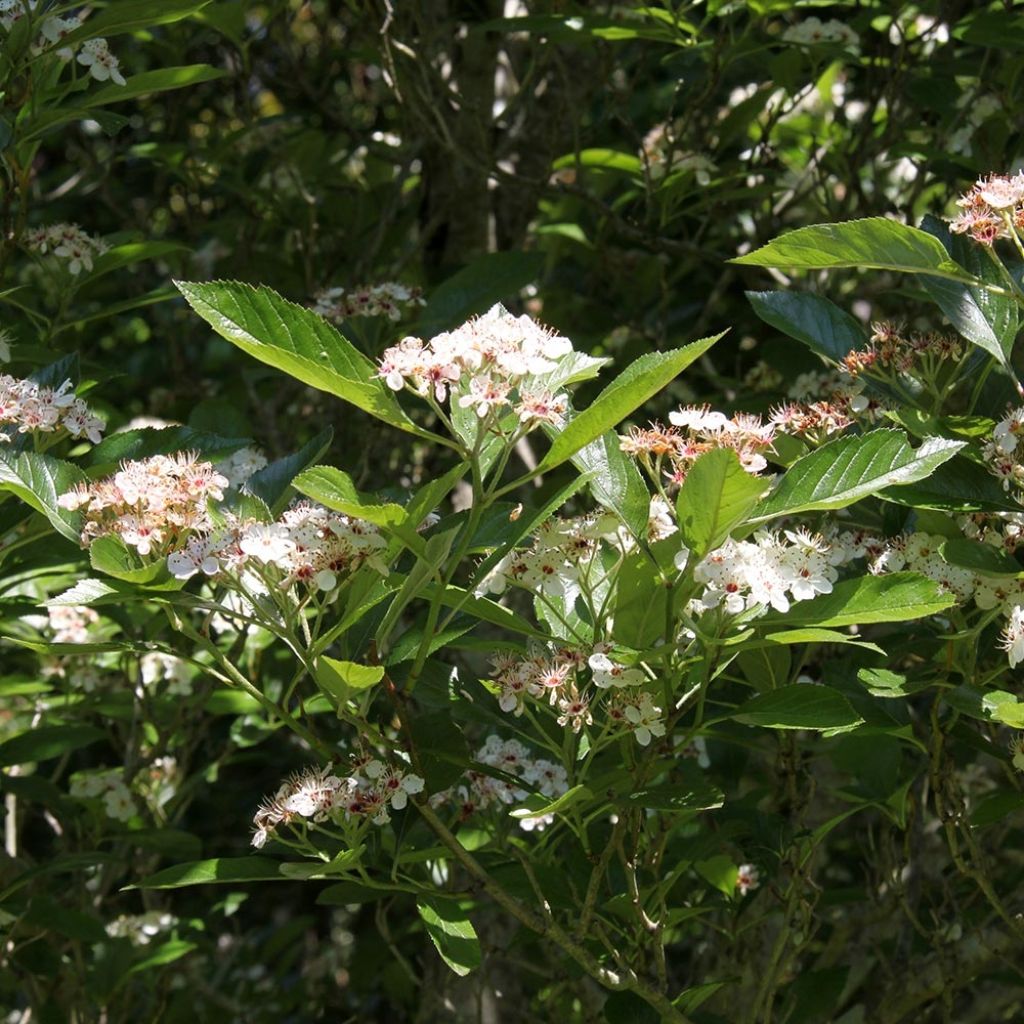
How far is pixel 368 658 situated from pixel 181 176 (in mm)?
1918

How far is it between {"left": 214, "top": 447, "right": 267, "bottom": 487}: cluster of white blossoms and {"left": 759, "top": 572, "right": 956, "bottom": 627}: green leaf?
34.8 inches

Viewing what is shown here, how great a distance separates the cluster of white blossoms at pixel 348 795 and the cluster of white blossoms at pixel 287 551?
0.70 ft

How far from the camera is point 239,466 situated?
2158 millimetres

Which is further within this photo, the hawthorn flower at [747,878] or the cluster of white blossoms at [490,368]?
the hawthorn flower at [747,878]

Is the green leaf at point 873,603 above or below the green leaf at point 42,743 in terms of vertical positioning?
above

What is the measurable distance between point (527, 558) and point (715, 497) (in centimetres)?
27

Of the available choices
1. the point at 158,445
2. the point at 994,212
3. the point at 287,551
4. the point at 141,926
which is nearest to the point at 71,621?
the point at 141,926

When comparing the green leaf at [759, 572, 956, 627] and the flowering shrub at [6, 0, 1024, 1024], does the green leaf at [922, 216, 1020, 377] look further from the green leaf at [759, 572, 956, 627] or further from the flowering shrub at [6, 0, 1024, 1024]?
the green leaf at [759, 572, 956, 627]

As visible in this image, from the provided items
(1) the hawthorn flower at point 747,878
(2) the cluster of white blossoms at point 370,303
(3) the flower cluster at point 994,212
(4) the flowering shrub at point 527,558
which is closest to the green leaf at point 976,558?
(4) the flowering shrub at point 527,558

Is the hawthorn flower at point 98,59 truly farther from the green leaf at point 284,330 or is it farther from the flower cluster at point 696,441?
the flower cluster at point 696,441

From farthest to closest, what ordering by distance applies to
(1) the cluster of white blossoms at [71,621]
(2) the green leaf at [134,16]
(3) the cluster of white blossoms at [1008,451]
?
1. (1) the cluster of white blossoms at [71,621]
2. (2) the green leaf at [134,16]
3. (3) the cluster of white blossoms at [1008,451]

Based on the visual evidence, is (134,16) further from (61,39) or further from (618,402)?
(618,402)

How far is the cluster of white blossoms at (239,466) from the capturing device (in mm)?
2092

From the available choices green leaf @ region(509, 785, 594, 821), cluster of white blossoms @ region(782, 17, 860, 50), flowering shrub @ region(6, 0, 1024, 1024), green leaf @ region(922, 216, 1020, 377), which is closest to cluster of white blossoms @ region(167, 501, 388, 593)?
flowering shrub @ region(6, 0, 1024, 1024)
